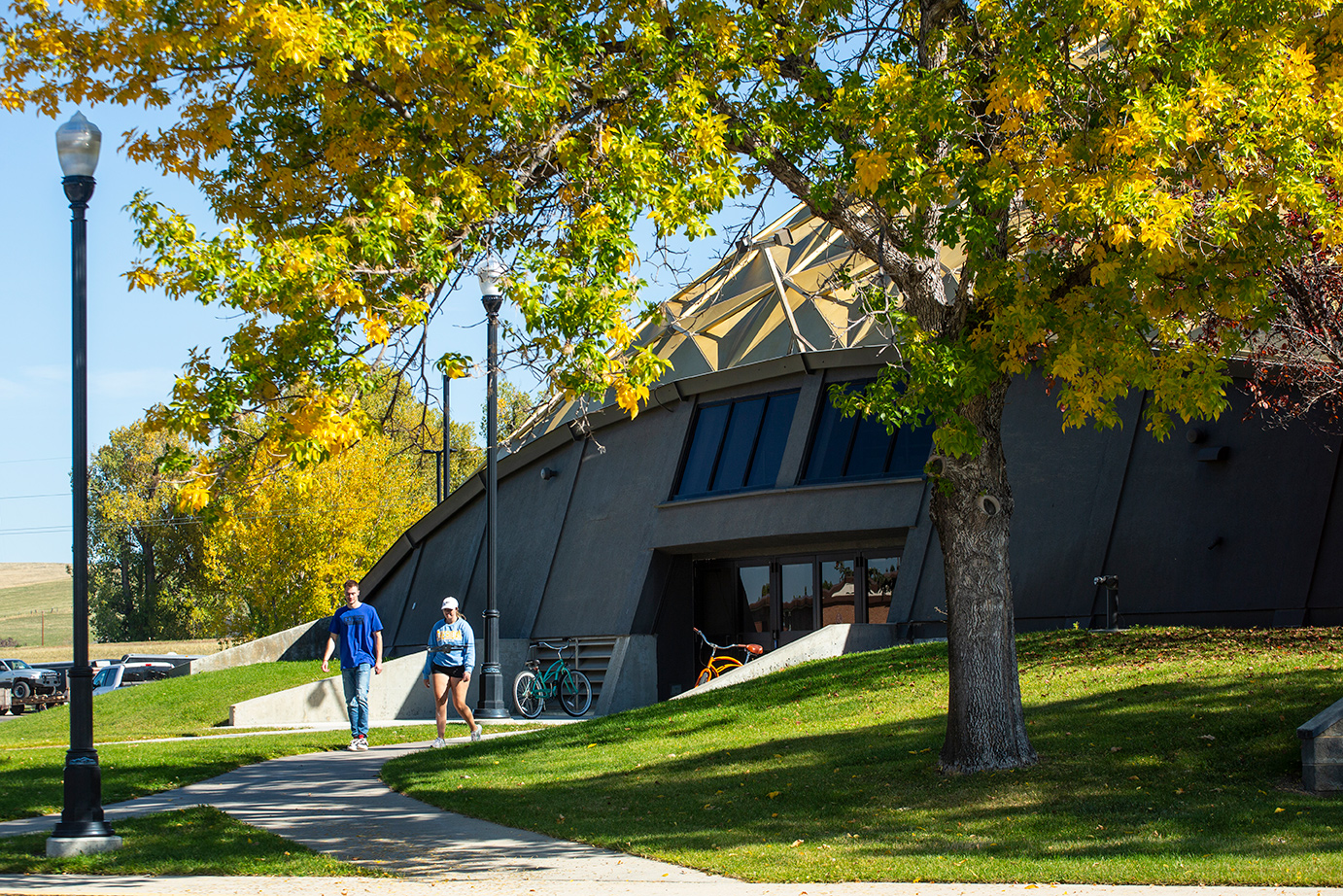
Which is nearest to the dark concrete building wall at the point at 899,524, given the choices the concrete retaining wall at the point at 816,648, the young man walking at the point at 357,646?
the concrete retaining wall at the point at 816,648

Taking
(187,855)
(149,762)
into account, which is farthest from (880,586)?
(187,855)

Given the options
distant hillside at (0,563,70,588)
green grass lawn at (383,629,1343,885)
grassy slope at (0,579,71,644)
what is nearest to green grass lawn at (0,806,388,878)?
green grass lawn at (383,629,1343,885)

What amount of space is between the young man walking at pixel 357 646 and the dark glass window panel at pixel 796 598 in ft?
29.8

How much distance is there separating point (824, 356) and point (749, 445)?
234 centimetres

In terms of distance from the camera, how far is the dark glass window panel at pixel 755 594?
21.8 m

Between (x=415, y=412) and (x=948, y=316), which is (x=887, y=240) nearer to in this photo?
(x=948, y=316)

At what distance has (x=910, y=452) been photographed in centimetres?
2000

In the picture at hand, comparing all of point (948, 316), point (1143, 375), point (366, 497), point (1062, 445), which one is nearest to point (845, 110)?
point (948, 316)

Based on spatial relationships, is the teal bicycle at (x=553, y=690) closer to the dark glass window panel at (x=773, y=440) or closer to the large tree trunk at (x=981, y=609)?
the dark glass window panel at (x=773, y=440)

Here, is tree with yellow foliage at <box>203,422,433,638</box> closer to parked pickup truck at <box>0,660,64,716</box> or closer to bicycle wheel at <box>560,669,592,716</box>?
parked pickup truck at <box>0,660,64,716</box>

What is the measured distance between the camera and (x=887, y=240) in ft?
32.1

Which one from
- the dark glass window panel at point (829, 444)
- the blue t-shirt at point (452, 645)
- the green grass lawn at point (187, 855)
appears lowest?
the green grass lawn at point (187, 855)

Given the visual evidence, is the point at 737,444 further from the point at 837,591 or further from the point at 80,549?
the point at 80,549

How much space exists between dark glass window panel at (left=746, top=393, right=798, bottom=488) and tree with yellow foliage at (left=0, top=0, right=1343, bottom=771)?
1118cm
